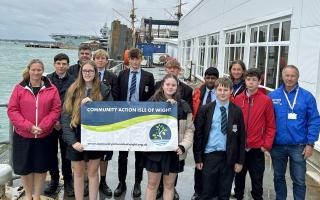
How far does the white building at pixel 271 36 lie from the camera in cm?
645

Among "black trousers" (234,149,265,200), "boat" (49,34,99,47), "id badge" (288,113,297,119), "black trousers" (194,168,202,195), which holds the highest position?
"boat" (49,34,99,47)

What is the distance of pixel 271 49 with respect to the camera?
879 cm

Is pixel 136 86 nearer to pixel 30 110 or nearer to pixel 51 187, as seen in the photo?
pixel 30 110

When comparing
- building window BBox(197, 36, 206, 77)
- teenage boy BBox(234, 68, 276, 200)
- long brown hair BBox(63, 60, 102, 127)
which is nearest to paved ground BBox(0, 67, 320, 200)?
teenage boy BBox(234, 68, 276, 200)

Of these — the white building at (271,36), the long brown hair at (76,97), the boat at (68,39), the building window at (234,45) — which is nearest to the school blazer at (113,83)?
the long brown hair at (76,97)

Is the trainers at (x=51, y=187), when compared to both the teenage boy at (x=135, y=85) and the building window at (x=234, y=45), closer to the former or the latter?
the teenage boy at (x=135, y=85)

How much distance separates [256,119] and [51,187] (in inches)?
113

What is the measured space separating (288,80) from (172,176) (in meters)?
1.73

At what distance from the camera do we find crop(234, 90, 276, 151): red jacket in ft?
14.2

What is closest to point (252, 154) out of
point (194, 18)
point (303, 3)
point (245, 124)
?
point (245, 124)

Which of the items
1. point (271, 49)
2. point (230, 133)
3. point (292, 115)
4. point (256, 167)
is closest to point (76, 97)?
point (230, 133)

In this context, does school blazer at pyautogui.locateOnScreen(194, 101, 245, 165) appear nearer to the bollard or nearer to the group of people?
the group of people

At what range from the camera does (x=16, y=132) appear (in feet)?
14.1

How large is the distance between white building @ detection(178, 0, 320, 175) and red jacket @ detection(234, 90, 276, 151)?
2173 millimetres
